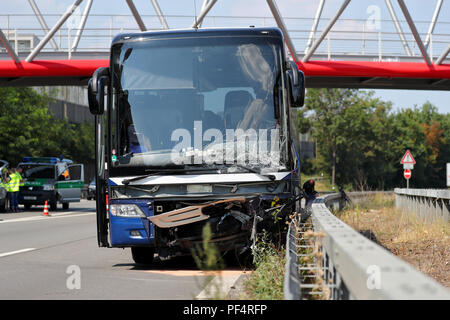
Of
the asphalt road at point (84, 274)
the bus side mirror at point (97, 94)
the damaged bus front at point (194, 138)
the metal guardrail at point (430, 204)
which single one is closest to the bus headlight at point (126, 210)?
the damaged bus front at point (194, 138)

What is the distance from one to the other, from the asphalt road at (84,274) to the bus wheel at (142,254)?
0.39ft

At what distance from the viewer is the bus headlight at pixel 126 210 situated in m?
9.76

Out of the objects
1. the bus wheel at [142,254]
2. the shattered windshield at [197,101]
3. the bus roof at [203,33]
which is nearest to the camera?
the shattered windshield at [197,101]

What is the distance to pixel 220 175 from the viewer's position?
32.1 feet

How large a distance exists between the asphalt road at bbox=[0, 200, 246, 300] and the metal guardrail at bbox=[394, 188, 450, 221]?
269 inches

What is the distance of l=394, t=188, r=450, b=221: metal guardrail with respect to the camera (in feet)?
52.9

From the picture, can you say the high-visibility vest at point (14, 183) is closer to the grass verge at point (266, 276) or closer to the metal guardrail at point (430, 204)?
the metal guardrail at point (430, 204)

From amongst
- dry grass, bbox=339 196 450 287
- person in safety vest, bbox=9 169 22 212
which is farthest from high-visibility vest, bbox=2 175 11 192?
dry grass, bbox=339 196 450 287

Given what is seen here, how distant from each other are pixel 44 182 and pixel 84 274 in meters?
22.7
